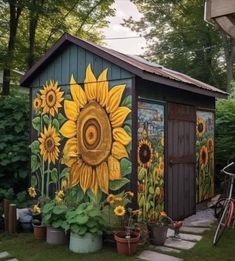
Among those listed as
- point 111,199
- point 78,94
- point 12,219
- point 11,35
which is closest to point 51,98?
point 78,94

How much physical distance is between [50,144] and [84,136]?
2.55 feet

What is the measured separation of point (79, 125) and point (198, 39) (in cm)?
1808

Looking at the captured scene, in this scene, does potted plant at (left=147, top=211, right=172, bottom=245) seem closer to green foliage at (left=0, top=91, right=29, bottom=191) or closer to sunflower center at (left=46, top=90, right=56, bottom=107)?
sunflower center at (left=46, top=90, right=56, bottom=107)

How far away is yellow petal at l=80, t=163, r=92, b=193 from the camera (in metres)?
5.58

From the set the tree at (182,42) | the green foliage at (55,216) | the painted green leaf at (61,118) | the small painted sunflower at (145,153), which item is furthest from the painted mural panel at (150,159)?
the tree at (182,42)

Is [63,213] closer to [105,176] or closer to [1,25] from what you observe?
[105,176]

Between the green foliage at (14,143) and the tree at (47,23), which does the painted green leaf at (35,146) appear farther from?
the tree at (47,23)

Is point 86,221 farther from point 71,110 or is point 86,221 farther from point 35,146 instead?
point 35,146

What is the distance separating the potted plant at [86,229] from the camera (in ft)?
15.6

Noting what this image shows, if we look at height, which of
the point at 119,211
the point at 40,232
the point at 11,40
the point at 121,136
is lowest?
the point at 40,232

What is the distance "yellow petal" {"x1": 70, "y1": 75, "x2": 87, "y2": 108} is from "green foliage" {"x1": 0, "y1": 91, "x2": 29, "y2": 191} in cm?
172

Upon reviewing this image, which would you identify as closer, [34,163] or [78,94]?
[78,94]

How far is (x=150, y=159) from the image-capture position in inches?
219

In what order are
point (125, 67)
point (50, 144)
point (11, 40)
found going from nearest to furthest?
point (125, 67) → point (50, 144) → point (11, 40)
